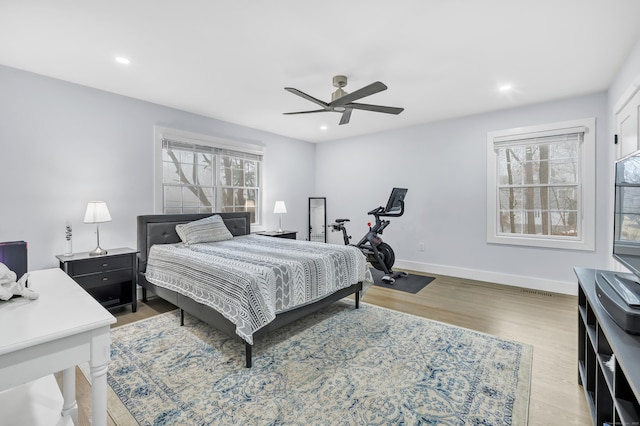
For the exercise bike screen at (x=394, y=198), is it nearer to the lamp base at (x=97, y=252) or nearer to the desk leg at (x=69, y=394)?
the lamp base at (x=97, y=252)

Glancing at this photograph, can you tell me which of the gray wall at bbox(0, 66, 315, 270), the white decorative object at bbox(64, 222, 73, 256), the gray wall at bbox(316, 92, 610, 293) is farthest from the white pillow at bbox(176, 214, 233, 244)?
the gray wall at bbox(316, 92, 610, 293)

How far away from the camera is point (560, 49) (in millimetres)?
2658

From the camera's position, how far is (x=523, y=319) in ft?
10.2

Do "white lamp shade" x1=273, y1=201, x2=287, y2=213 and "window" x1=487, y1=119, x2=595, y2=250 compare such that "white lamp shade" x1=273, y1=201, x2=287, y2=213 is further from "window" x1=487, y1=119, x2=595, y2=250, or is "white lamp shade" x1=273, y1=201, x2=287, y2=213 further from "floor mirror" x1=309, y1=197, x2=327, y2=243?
"window" x1=487, y1=119, x2=595, y2=250

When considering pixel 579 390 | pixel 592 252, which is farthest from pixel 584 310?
pixel 592 252

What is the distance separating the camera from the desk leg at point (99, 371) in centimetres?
108

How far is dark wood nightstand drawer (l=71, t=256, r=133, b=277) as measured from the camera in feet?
9.95

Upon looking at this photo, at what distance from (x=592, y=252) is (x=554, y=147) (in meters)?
1.48

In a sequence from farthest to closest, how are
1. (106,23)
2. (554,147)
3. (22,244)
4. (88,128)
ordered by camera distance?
(554,147)
(88,128)
(106,23)
(22,244)

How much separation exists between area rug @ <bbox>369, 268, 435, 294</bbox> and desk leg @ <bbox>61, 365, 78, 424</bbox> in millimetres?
3546

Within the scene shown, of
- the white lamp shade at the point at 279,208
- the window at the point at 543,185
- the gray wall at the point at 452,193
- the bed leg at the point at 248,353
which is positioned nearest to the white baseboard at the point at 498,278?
the gray wall at the point at 452,193

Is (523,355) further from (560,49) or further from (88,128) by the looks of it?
(88,128)

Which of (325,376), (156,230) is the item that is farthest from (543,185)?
(156,230)

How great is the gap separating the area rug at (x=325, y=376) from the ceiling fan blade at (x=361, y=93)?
223cm
